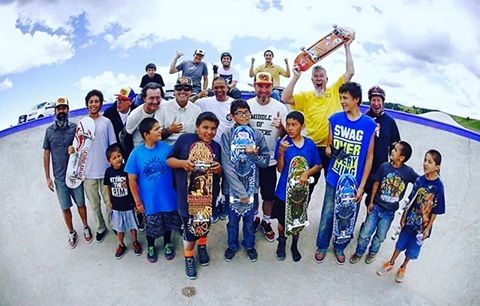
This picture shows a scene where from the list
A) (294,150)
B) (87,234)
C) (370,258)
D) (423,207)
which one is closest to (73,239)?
(87,234)

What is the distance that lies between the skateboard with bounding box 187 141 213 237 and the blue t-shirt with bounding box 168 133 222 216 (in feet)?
0.13

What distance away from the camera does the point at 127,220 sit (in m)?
3.98

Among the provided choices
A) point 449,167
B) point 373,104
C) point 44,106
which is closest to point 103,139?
point 373,104

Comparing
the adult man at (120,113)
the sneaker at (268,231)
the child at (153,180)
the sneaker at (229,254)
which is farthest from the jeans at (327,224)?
the adult man at (120,113)

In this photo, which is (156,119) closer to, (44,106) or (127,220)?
(127,220)

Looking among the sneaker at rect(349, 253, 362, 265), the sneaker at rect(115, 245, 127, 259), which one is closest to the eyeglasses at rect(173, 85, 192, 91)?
the sneaker at rect(115, 245, 127, 259)

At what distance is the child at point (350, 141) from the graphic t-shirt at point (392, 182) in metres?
0.17

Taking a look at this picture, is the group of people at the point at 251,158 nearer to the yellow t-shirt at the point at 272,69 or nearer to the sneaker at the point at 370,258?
the sneaker at the point at 370,258

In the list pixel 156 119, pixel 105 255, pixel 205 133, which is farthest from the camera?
pixel 105 255

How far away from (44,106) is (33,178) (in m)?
9.53

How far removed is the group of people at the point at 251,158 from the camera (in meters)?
3.43

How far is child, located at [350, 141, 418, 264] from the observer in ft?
11.4

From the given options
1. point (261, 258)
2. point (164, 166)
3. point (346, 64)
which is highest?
point (346, 64)

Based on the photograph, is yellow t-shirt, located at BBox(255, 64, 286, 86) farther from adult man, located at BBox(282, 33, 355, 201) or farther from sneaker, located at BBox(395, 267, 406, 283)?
sneaker, located at BBox(395, 267, 406, 283)
